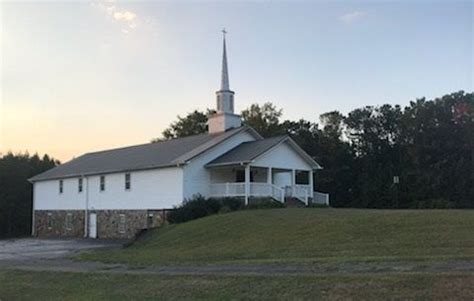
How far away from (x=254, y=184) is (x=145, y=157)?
325 inches

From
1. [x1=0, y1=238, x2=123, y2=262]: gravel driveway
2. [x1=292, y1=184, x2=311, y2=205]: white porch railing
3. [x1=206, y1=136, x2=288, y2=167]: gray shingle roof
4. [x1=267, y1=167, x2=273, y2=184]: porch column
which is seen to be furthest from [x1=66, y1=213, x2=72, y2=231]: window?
[x1=292, y1=184, x2=311, y2=205]: white porch railing

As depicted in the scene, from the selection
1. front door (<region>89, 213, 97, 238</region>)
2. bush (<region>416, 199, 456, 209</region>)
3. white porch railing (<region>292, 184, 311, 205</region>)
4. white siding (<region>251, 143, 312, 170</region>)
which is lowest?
front door (<region>89, 213, 97, 238</region>)

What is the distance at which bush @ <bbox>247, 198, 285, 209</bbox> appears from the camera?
28859 mm

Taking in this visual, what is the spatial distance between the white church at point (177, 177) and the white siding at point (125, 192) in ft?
0.18

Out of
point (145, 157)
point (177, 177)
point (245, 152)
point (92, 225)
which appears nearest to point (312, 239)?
point (177, 177)

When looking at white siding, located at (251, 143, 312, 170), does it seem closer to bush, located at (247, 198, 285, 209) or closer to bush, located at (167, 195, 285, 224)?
bush, located at (247, 198, 285, 209)

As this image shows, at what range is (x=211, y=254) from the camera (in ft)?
56.9

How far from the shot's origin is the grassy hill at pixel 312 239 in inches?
573

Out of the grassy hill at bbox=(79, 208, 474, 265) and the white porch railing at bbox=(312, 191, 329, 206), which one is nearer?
the grassy hill at bbox=(79, 208, 474, 265)

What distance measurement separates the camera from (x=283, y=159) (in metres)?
34.7

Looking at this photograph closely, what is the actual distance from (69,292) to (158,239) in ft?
34.1

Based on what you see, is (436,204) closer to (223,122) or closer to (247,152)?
(223,122)

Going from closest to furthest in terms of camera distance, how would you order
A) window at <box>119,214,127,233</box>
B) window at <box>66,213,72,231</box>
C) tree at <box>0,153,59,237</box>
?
1. window at <box>119,214,127,233</box>
2. window at <box>66,213,72,231</box>
3. tree at <box>0,153,59,237</box>

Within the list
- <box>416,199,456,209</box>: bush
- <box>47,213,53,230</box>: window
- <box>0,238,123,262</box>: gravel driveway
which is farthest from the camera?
<box>47,213,53,230</box>: window
